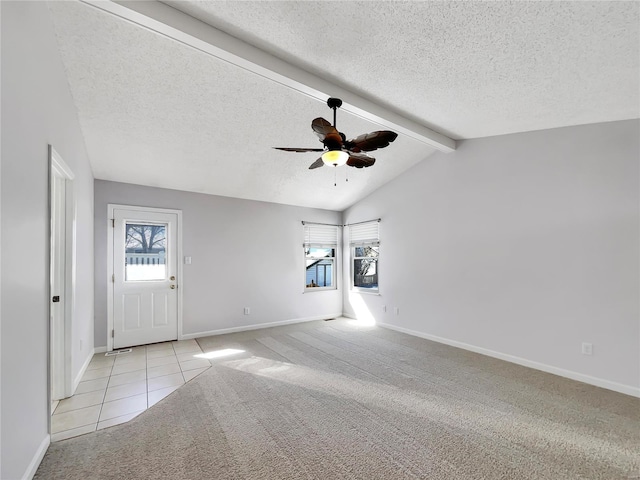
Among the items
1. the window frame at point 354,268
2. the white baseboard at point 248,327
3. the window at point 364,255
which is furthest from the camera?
the window at point 364,255

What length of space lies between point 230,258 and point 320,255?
79.3 inches

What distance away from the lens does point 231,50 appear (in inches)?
90.4

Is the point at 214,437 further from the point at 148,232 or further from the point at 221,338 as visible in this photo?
the point at 148,232

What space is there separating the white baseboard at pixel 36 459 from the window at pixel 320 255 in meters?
4.44

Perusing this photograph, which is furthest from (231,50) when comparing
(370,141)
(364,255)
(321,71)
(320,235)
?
(364,255)

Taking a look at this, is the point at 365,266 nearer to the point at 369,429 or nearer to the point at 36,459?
the point at 369,429

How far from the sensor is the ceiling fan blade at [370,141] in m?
2.53

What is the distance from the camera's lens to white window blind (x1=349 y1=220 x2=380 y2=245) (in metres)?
5.76

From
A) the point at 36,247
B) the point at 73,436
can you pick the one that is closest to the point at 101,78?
the point at 36,247

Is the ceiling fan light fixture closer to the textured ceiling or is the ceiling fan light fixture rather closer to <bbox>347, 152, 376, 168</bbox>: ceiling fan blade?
<bbox>347, 152, 376, 168</bbox>: ceiling fan blade

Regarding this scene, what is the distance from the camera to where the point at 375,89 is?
2.94m

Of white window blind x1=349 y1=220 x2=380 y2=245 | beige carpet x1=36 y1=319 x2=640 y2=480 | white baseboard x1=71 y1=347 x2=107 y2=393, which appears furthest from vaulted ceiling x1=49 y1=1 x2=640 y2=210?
beige carpet x1=36 y1=319 x2=640 y2=480

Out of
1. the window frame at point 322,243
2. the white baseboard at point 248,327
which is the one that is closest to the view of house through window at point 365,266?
the window frame at point 322,243

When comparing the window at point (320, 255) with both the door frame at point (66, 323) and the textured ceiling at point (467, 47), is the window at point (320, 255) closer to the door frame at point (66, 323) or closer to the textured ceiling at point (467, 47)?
the textured ceiling at point (467, 47)
